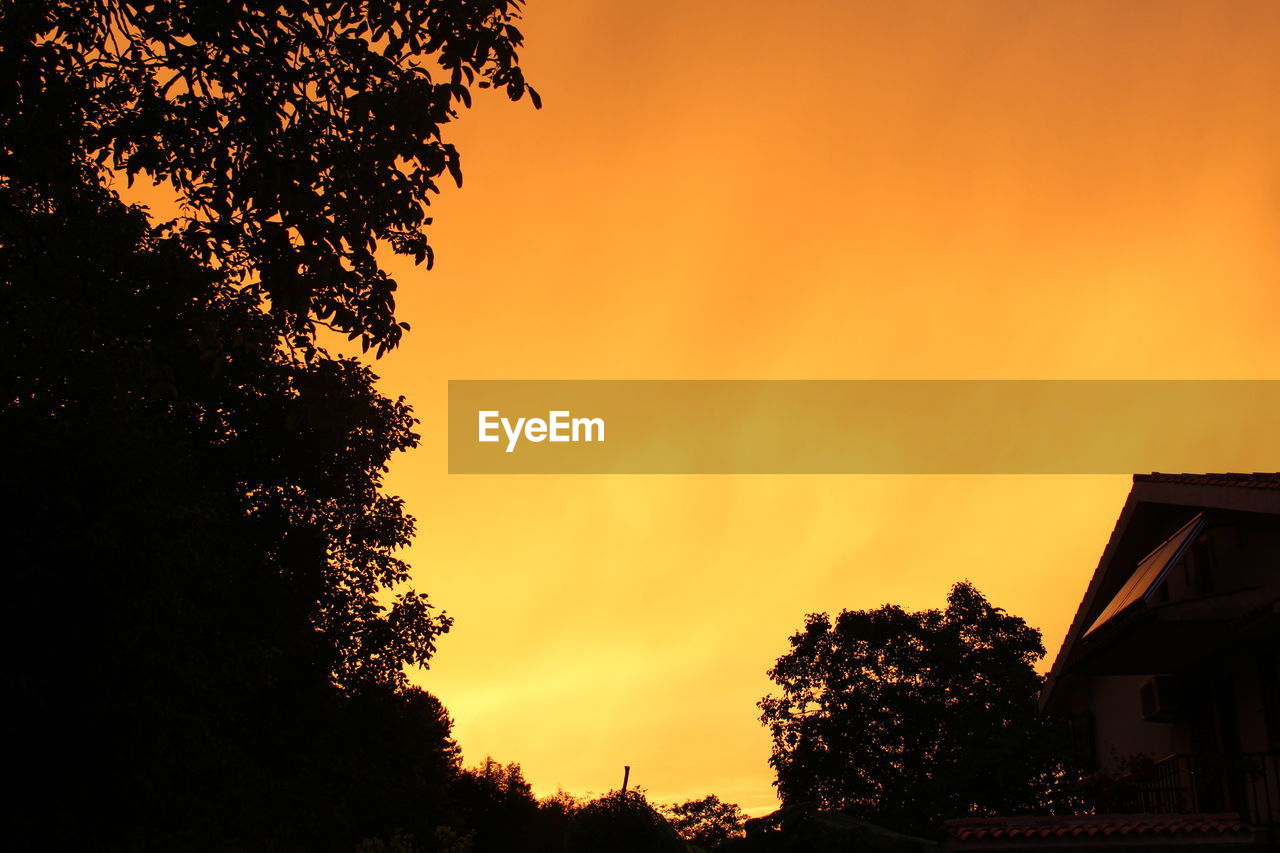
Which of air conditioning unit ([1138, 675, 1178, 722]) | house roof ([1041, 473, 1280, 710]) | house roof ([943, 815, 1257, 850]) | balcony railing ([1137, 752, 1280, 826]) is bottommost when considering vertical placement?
house roof ([943, 815, 1257, 850])

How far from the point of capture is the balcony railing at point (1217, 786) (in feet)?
55.4

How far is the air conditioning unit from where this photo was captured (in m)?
20.6

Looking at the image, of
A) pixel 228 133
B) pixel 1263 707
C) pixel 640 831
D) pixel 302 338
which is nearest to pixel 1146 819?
pixel 1263 707

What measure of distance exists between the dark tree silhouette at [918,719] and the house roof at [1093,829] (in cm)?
3405

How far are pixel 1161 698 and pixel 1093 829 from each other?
3.98m

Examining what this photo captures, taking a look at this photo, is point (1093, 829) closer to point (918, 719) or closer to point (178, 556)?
point (178, 556)

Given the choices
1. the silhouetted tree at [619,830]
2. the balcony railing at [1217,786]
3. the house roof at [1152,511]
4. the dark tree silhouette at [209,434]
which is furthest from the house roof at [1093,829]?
the silhouetted tree at [619,830]

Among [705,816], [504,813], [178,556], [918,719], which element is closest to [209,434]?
[178,556]

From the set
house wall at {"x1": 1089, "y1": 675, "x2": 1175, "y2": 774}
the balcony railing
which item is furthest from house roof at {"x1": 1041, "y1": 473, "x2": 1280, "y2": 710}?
the balcony railing

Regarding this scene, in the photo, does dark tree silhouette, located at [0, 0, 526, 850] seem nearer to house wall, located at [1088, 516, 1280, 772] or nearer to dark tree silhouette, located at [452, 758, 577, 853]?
house wall, located at [1088, 516, 1280, 772]

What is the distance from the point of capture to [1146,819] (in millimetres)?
18297

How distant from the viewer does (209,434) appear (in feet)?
83.1

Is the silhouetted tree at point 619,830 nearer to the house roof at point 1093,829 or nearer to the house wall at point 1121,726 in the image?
the house wall at point 1121,726

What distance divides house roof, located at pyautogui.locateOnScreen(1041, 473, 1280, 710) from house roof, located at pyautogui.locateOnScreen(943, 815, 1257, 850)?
361cm
